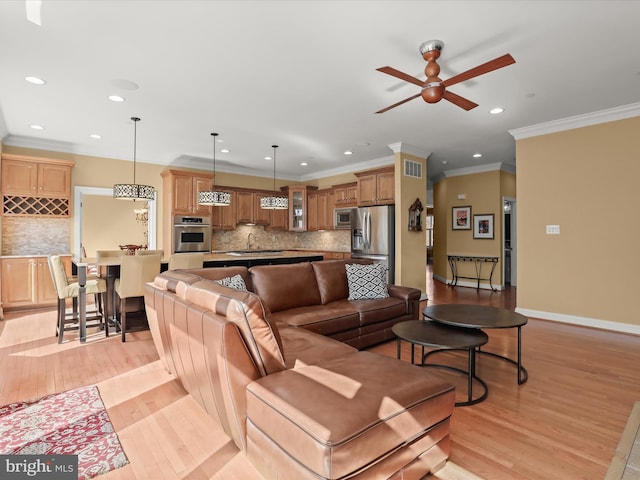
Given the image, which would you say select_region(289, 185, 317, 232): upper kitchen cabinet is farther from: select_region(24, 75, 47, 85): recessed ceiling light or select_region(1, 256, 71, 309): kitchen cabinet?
select_region(24, 75, 47, 85): recessed ceiling light

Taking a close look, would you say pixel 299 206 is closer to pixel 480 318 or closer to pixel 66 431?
pixel 480 318

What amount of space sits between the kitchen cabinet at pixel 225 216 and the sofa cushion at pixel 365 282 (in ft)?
13.8

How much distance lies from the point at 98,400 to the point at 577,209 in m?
5.88

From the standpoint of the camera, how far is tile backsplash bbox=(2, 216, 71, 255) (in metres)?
5.70

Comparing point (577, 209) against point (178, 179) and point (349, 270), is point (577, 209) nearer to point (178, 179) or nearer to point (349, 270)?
point (349, 270)

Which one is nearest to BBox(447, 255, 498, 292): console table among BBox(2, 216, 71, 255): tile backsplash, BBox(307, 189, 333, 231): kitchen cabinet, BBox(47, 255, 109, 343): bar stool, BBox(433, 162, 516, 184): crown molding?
BBox(433, 162, 516, 184): crown molding

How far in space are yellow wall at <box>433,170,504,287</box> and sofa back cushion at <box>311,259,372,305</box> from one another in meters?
5.09

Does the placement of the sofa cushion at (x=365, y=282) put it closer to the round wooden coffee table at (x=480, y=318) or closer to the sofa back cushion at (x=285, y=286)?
the sofa back cushion at (x=285, y=286)

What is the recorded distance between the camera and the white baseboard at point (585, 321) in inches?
172

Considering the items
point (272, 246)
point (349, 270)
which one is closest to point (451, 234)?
point (272, 246)

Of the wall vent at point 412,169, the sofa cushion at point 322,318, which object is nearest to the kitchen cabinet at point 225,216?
the wall vent at point 412,169

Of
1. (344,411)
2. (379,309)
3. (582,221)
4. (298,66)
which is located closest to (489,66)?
(298,66)

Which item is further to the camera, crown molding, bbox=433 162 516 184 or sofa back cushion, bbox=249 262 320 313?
crown molding, bbox=433 162 516 184

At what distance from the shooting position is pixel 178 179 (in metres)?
6.81
